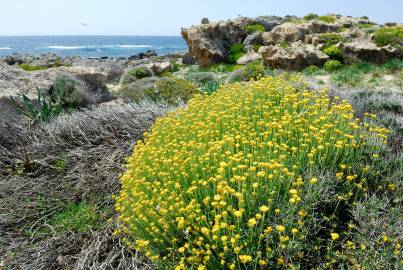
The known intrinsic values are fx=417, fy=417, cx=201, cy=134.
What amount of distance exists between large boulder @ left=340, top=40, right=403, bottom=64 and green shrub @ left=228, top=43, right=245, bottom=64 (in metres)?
6.52

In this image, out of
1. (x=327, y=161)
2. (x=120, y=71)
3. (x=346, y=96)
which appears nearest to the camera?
(x=327, y=161)

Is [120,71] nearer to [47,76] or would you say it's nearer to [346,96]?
[47,76]

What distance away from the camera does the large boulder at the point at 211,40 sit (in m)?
22.1

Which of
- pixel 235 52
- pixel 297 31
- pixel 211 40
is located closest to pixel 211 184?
pixel 297 31

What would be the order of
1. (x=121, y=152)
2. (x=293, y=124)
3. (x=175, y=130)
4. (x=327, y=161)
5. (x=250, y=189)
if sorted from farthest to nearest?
(x=121, y=152)
(x=175, y=130)
(x=293, y=124)
(x=327, y=161)
(x=250, y=189)

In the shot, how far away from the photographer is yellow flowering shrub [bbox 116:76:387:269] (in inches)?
123

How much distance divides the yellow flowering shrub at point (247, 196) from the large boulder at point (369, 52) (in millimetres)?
13178

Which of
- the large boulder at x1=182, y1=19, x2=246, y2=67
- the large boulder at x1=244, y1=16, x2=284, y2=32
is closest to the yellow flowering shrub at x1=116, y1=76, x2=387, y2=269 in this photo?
the large boulder at x1=182, y1=19, x2=246, y2=67

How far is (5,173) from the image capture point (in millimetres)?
6316

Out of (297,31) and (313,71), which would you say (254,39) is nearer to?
(297,31)

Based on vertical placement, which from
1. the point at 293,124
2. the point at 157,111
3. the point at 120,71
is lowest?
the point at 120,71

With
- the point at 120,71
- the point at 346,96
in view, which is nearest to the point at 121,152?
the point at 346,96

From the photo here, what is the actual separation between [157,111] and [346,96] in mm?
3373

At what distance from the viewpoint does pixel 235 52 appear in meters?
23.2
